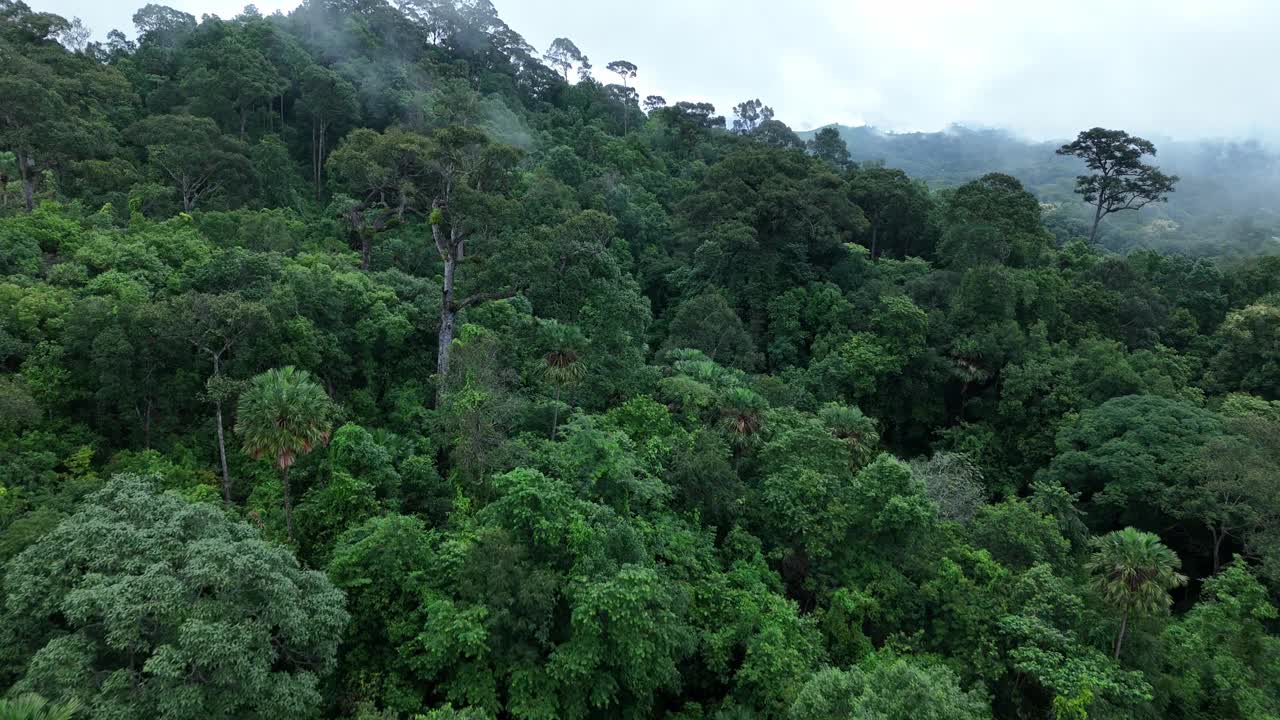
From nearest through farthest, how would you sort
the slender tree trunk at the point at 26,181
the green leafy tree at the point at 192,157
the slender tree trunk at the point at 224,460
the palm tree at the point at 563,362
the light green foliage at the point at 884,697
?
1. the light green foliage at the point at 884,697
2. the slender tree trunk at the point at 224,460
3. the palm tree at the point at 563,362
4. the slender tree trunk at the point at 26,181
5. the green leafy tree at the point at 192,157

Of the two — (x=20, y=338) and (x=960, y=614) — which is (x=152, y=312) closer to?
(x=20, y=338)

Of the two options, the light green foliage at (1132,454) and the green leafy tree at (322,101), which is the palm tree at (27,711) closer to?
the light green foliage at (1132,454)

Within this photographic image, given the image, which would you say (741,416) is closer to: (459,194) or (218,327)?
(459,194)

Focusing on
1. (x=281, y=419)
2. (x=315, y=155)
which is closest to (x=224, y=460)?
(x=281, y=419)

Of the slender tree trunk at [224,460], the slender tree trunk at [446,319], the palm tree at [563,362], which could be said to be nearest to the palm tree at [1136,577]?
the palm tree at [563,362]

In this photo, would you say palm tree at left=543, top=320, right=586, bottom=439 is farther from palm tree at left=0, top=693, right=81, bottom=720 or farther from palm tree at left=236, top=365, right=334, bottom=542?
palm tree at left=0, top=693, right=81, bottom=720

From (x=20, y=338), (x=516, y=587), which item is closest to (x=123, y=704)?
(x=516, y=587)

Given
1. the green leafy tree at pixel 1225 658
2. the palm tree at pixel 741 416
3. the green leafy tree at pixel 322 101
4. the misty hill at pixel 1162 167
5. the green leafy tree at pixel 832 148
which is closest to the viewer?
the green leafy tree at pixel 1225 658
